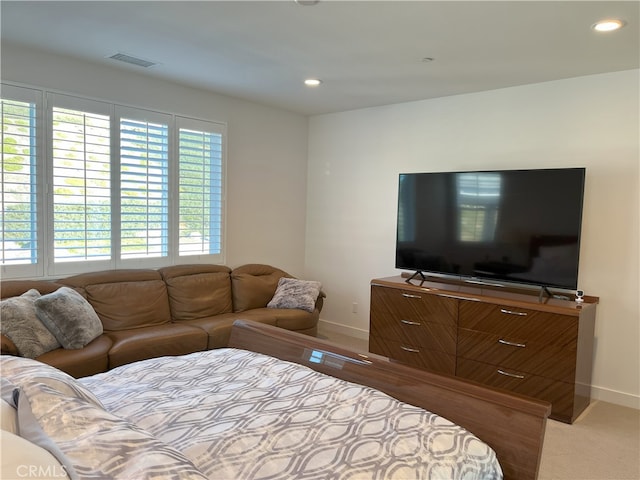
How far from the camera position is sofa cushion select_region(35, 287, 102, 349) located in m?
3.07

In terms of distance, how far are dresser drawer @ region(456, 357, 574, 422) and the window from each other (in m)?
2.77

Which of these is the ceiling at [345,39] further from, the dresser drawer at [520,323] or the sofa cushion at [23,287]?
the dresser drawer at [520,323]

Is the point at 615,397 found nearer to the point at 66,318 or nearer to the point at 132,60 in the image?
the point at 66,318

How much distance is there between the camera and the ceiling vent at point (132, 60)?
11.7 ft

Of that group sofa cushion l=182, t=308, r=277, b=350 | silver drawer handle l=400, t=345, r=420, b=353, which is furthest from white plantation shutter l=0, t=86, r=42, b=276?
silver drawer handle l=400, t=345, r=420, b=353

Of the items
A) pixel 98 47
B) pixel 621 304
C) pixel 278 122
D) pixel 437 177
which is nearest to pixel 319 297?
pixel 437 177

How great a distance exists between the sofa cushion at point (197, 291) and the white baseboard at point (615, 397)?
3.38 meters

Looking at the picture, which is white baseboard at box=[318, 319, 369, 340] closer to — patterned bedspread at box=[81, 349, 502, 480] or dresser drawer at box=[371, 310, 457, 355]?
dresser drawer at box=[371, 310, 457, 355]

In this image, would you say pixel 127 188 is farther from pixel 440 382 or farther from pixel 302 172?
pixel 440 382

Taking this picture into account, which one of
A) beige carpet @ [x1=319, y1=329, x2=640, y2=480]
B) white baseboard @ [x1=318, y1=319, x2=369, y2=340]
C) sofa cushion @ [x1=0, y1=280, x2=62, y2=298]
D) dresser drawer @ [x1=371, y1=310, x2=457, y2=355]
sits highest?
sofa cushion @ [x1=0, y1=280, x2=62, y2=298]

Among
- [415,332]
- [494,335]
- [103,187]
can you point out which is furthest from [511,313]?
[103,187]

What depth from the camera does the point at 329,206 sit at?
5574 mm

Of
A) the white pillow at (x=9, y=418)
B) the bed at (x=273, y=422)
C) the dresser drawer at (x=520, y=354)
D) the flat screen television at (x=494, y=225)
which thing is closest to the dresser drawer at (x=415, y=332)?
the dresser drawer at (x=520, y=354)

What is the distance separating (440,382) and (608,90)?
3.05 m
